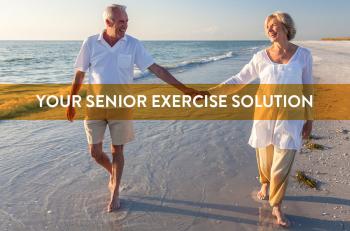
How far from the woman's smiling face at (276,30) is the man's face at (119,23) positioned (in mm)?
1487

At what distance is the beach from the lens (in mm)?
4090

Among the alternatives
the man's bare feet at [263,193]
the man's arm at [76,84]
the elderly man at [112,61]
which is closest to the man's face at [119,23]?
the elderly man at [112,61]

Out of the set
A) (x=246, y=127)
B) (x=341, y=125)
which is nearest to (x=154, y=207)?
(x=246, y=127)

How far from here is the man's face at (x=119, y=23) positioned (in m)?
4.00

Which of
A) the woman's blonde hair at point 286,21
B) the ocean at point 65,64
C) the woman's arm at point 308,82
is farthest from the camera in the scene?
the ocean at point 65,64

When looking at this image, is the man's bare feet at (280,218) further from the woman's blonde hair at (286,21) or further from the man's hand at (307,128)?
the woman's blonde hair at (286,21)

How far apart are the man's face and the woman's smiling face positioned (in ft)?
4.88

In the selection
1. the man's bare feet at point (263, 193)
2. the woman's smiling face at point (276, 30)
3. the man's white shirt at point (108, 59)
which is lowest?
the man's bare feet at point (263, 193)

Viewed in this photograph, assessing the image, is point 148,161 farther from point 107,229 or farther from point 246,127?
point 246,127

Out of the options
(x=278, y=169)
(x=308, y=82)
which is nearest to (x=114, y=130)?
(x=278, y=169)

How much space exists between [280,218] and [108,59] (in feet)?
8.07

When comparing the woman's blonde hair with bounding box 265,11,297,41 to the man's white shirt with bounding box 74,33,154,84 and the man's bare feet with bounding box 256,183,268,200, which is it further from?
the man's bare feet with bounding box 256,183,268,200

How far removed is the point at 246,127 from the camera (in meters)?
7.93

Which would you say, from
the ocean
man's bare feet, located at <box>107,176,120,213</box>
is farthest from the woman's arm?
the ocean
